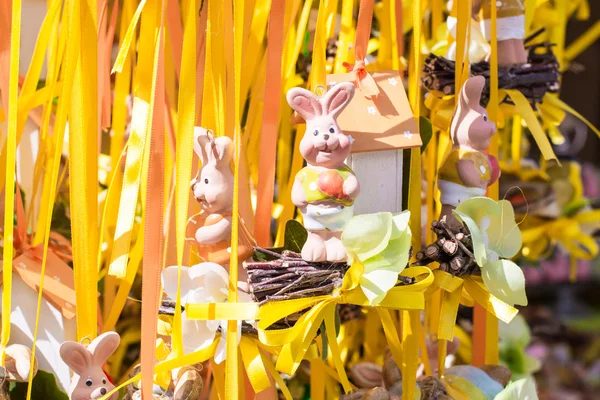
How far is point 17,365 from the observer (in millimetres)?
585

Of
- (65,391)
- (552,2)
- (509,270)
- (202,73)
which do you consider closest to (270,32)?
(202,73)

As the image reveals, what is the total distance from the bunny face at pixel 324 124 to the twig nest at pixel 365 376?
0.28m

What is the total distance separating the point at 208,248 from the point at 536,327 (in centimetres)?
102

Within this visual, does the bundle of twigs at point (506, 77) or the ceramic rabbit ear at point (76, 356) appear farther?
the bundle of twigs at point (506, 77)

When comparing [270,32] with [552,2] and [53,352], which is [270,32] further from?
[552,2]

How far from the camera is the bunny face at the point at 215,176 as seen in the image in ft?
1.75

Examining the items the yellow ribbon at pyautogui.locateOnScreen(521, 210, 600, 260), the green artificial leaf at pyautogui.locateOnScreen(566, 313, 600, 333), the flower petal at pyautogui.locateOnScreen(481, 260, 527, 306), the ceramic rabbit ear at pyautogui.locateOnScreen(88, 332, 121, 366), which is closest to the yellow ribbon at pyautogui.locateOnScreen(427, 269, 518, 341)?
the flower petal at pyautogui.locateOnScreen(481, 260, 527, 306)

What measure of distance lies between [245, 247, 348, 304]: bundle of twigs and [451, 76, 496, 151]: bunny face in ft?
0.49

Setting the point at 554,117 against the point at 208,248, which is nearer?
the point at 208,248

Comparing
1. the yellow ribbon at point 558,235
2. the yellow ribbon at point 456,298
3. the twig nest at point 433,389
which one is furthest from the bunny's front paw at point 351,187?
the yellow ribbon at point 558,235

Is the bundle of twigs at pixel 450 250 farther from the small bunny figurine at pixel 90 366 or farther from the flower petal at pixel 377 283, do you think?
the small bunny figurine at pixel 90 366

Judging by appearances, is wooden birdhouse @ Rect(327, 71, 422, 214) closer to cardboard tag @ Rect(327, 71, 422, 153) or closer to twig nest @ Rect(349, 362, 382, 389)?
cardboard tag @ Rect(327, 71, 422, 153)

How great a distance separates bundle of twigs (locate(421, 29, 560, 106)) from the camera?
26.4 inches

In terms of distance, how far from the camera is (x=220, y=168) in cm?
54
